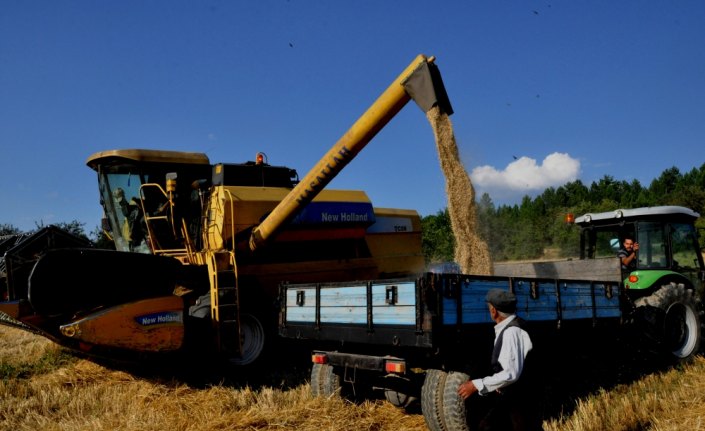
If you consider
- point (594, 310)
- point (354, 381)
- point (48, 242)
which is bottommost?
point (354, 381)

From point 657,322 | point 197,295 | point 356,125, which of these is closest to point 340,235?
point 197,295

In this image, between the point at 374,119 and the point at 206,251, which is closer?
the point at 374,119

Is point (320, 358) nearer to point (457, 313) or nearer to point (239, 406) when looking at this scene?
point (239, 406)

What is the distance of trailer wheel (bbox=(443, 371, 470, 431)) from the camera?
→ 377 centimetres

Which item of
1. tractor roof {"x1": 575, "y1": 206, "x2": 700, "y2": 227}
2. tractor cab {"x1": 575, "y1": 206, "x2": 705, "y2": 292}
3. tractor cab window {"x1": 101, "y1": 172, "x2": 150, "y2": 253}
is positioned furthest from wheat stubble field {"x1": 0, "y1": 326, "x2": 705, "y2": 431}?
tractor roof {"x1": 575, "y1": 206, "x2": 700, "y2": 227}

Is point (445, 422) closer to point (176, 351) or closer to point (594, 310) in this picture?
point (594, 310)

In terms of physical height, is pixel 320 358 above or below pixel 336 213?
below

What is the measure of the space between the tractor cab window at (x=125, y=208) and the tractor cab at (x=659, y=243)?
20.9 ft

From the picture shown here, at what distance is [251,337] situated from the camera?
6684mm

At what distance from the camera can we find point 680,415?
447cm

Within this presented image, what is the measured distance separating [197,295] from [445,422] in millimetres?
3911

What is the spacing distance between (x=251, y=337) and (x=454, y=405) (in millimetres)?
3482

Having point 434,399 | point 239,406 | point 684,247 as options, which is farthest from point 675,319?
point 239,406

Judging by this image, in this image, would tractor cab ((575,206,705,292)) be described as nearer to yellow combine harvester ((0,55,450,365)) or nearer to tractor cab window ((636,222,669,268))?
tractor cab window ((636,222,669,268))
